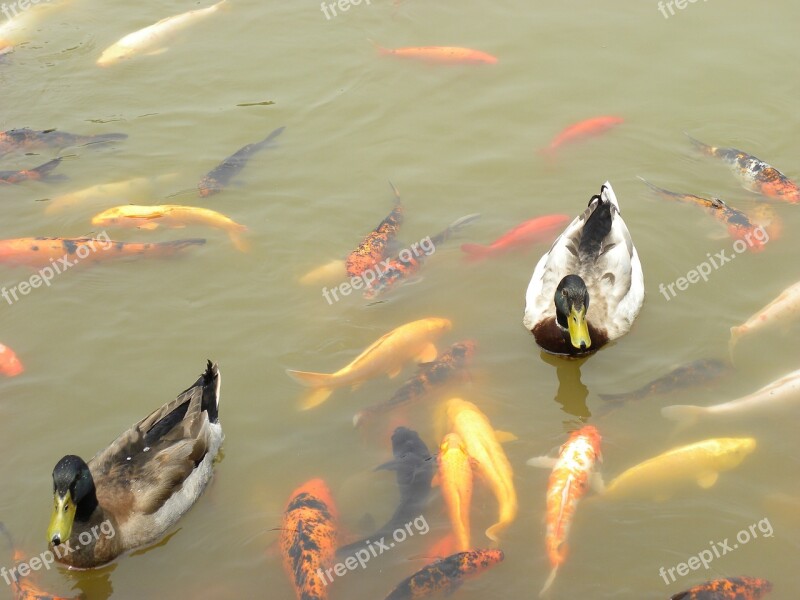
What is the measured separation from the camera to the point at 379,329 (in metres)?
8.68

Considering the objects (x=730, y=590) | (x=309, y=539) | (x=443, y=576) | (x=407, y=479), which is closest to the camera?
(x=730, y=590)

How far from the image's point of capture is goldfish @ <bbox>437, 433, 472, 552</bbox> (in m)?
6.78

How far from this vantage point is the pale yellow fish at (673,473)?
276 inches

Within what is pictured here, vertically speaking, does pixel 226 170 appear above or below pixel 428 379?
above

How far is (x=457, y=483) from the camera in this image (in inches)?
273

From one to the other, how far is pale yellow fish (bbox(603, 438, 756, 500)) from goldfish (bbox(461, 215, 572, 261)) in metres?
2.91

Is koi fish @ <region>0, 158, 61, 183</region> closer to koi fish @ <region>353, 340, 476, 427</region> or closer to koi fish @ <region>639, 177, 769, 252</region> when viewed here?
koi fish @ <region>353, 340, 476, 427</region>

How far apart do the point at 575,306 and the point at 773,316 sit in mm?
Answer: 1748

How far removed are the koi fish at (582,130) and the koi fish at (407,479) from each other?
4471mm

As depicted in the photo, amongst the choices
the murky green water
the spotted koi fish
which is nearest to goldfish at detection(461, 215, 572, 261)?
the murky green water

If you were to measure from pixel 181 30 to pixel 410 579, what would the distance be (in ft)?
30.1

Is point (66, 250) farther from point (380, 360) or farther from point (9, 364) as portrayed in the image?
point (380, 360)

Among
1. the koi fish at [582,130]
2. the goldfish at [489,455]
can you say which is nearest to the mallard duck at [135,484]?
the goldfish at [489,455]

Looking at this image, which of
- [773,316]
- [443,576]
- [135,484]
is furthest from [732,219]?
[135,484]
